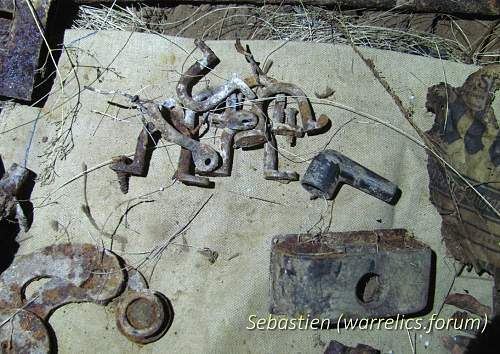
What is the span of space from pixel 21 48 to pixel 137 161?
0.63 m

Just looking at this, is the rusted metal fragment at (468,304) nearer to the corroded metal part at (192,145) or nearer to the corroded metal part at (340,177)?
the corroded metal part at (340,177)

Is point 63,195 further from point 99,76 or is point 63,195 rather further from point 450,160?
point 450,160

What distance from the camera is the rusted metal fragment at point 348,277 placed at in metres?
1.92

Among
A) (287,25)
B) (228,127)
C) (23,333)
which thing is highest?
(287,25)

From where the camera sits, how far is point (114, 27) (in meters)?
2.21

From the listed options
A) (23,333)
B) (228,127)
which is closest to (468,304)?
(228,127)

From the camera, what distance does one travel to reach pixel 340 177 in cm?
204

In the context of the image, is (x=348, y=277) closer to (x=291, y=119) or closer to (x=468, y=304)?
(x=468, y=304)

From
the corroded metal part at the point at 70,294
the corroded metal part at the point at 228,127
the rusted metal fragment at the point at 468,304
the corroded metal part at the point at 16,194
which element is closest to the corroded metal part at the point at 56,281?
the corroded metal part at the point at 70,294

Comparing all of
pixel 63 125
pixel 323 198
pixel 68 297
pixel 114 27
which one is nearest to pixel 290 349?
pixel 323 198

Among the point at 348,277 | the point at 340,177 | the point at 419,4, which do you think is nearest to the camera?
the point at 348,277

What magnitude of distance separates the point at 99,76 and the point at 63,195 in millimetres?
500

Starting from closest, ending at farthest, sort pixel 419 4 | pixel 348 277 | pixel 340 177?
pixel 348 277 < pixel 340 177 < pixel 419 4

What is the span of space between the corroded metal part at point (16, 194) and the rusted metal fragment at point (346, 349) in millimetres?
1245
